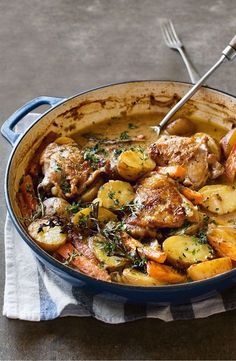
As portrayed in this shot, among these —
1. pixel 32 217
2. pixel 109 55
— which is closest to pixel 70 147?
pixel 32 217

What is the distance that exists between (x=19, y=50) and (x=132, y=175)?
179cm

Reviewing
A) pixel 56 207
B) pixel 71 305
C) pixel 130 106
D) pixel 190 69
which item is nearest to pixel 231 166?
pixel 130 106

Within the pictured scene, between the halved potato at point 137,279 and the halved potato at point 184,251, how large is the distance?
11 cm

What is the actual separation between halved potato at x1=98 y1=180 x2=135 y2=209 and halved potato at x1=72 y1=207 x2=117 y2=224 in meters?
0.03

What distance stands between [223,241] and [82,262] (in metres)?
0.50

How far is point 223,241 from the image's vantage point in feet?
6.88

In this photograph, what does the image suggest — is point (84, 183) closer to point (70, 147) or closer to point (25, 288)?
point (70, 147)

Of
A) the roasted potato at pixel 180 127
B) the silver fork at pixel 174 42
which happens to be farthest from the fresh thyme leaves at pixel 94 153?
the silver fork at pixel 174 42

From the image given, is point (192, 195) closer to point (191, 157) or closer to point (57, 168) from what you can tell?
point (191, 157)

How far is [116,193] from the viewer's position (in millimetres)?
2289

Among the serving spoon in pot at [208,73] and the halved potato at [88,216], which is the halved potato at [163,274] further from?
the serving spoon in pot at [208,73]

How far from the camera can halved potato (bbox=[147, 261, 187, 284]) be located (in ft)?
6.54

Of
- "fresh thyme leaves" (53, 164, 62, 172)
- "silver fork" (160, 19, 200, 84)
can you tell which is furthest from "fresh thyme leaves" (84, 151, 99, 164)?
"silver fork" (160, 19, 200, 84)

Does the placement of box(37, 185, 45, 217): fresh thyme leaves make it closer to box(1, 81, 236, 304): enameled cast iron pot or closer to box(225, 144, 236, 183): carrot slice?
box(1, 81, 236, 304): enameled cast iron pot
